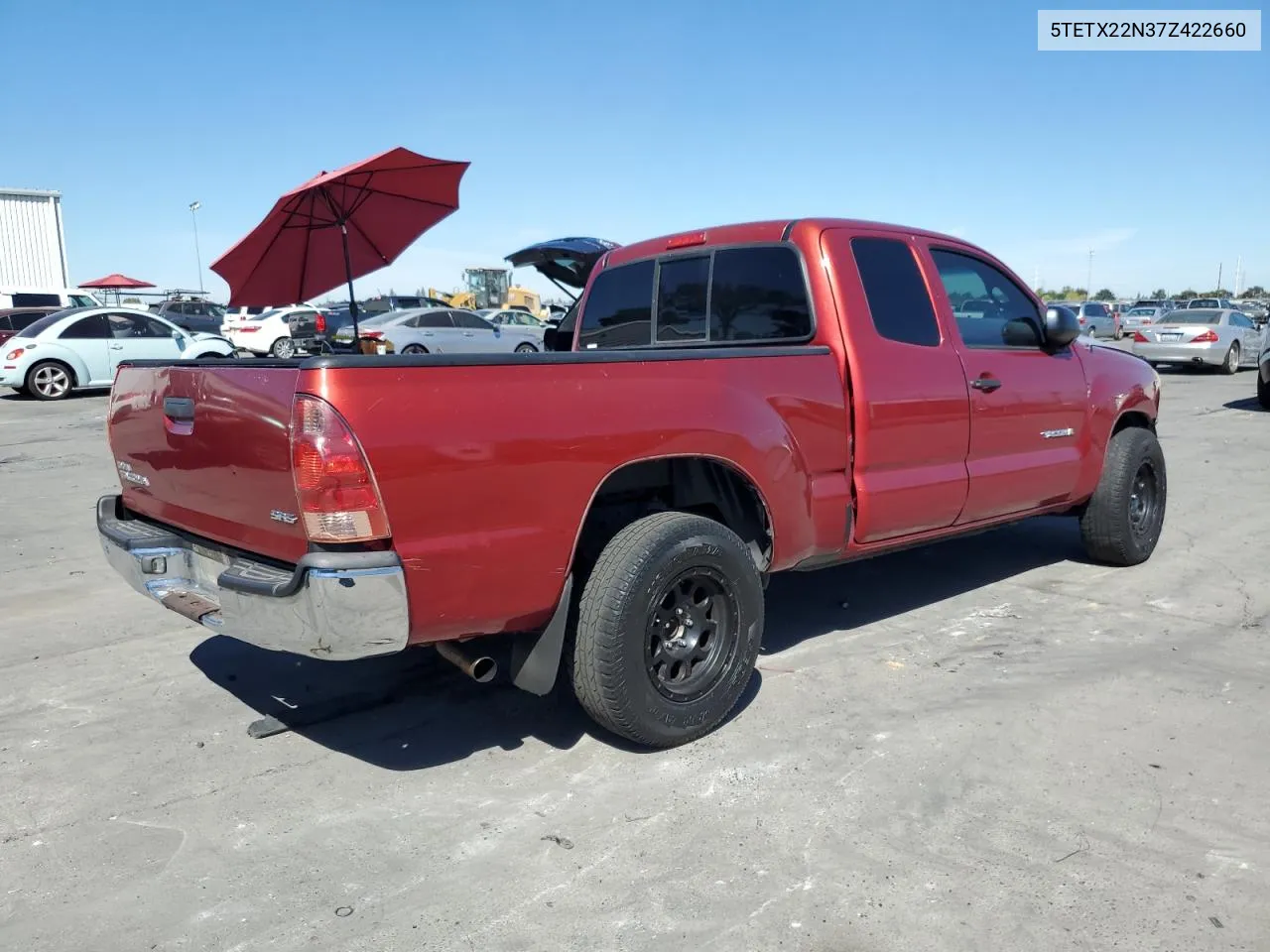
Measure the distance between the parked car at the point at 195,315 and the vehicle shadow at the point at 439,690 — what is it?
84.4 feet

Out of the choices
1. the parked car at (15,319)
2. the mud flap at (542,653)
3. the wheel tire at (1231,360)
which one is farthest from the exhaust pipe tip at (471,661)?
the wheel tire at (1231,360)

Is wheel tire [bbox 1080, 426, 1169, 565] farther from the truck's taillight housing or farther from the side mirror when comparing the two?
the truck's taillight housing

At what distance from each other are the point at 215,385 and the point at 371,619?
946mm

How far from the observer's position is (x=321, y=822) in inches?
118

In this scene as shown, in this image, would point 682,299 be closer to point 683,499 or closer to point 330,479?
point 683,499

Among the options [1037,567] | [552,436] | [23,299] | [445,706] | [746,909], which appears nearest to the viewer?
[746,909]

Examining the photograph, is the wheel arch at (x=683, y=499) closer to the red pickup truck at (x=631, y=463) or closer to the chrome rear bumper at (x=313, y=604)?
the red pickup truck at (x=631, y=463)

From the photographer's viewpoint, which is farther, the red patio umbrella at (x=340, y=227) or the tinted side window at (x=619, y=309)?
the red patio umbrella at (x=340, y=227)

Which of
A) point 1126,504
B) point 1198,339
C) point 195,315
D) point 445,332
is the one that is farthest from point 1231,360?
point 195,315

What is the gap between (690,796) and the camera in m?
3.13

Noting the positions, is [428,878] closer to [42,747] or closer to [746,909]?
[746,909]

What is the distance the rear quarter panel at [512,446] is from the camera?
107 inches

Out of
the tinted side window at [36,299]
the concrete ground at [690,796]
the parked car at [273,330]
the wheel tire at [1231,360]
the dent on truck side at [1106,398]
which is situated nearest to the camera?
the concrete ground at [690,796]

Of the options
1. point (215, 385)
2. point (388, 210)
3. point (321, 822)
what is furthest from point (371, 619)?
point (388, 210)
